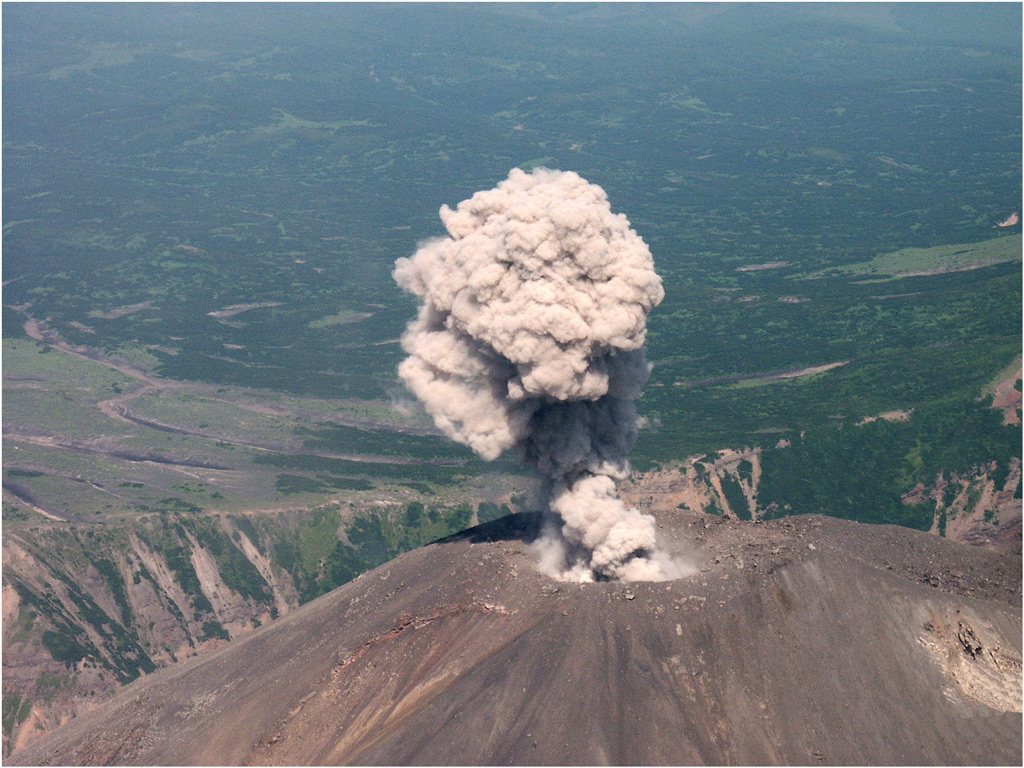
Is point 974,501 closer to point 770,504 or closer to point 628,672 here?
point 770,504

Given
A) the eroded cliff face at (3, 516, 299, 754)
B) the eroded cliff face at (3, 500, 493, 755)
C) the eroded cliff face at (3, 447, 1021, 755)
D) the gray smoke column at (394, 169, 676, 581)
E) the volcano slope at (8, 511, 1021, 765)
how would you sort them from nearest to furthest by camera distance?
the volcano slope at (8, 511, 1021, 765)
the gray smoke column at (394, 169, 676, 581)
the eroded cliff face at (3, 516, 299, 754)
the eroded cliff face at (3, 500, 493, 755)
the eroded cliff face at (3, 447, 1021, 755)

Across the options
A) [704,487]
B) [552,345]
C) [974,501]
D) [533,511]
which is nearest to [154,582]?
[533,511]

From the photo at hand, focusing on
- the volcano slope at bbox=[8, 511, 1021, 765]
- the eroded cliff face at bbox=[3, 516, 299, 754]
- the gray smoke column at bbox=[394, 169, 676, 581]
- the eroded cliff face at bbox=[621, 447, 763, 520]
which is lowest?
the eroded cliff face at bbox=[3, 516, 299, 754]

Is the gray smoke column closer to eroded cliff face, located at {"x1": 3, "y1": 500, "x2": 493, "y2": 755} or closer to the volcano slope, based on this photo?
the volcano slope

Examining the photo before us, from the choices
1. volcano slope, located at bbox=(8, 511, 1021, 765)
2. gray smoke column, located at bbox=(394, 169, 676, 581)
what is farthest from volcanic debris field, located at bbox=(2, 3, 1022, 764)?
gray smoke column, located at bbox=(394, 169, 676, 581)

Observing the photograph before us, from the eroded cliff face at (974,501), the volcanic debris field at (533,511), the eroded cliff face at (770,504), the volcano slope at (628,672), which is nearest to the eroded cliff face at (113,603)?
the volcanic debris field at (533,511)

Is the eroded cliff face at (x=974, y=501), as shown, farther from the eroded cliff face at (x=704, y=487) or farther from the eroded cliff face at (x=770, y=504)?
the eroded cliff face at (x=704, y=487)

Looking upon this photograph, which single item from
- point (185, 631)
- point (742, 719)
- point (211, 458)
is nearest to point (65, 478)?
point (211, 458)
